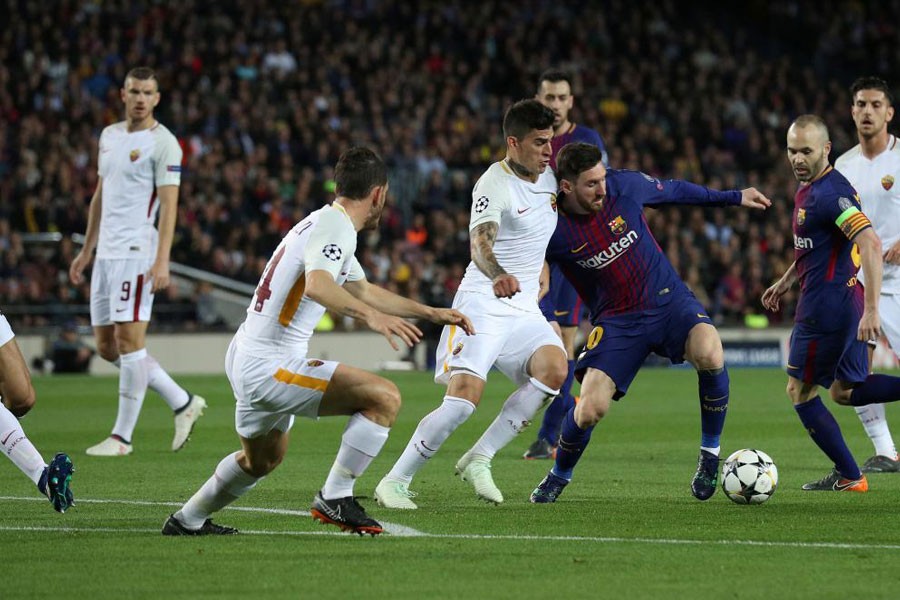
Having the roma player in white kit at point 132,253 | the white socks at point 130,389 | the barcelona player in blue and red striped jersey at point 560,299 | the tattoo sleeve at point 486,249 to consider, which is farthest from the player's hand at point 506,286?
the white socks at point 130,389

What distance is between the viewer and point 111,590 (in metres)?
5.58

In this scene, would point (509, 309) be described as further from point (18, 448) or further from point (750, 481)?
point (18, 448)

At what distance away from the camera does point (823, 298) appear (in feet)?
29.1

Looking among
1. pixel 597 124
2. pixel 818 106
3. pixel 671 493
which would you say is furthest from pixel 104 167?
pixel 818 106

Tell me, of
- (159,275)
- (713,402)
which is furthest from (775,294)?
(159,275)

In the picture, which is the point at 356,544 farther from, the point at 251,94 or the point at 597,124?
the point at 597,124

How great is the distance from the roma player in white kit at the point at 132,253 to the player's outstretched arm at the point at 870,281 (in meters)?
5.42

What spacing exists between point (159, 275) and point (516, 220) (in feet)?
12.4

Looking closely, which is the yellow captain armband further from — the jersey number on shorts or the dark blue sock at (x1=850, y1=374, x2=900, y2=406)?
the jersey number on shorts

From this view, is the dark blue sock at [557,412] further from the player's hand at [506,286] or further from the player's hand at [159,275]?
the player's hand at [506,286]

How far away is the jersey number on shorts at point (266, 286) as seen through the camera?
22.3 ft

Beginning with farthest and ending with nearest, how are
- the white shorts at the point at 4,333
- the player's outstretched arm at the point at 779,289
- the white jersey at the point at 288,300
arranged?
the player's outstretched arm at the point at 779,289
the white shorts at the point at 4,333
the white jersey at the point at 288,300

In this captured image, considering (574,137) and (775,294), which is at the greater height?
(574,137)

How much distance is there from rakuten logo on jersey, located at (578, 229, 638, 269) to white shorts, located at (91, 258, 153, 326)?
13.9 ft
